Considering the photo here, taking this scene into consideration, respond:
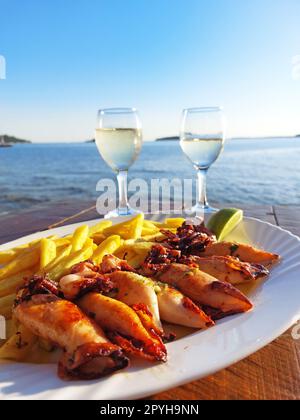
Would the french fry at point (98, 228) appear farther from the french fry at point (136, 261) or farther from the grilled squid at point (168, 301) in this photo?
the grilled squid at point (168, 301)

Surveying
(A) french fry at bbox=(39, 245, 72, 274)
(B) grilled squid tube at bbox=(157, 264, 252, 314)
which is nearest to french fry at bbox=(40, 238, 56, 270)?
(A) french fry at bbox=(39, 245, 72, 274)

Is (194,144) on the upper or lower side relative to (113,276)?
upper

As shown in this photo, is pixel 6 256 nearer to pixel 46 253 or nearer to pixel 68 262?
pixel 46 253

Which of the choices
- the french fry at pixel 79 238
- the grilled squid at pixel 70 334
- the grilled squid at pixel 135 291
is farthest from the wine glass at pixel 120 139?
the grilled squid at pixel 70 334

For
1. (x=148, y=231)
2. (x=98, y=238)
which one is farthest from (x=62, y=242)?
(x=148, y=231)

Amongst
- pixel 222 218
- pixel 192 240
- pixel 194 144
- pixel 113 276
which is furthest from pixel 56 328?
pixel 194 144

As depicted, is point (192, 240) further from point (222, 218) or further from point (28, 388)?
point (28, 388)
